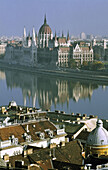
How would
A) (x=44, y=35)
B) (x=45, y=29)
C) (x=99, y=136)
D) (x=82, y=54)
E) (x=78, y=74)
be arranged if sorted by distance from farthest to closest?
(x=45, y=29), (x=44, y=35), (x=82, y=54), (x=78, y=74), (x=99, y=136)

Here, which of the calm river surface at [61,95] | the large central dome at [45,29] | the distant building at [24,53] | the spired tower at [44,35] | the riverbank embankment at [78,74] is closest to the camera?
the calm river surface at [61,95]

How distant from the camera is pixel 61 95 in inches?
1403

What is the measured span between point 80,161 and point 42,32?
225ft

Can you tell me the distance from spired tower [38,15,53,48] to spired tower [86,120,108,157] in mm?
66392

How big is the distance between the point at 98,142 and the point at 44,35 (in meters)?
67.4

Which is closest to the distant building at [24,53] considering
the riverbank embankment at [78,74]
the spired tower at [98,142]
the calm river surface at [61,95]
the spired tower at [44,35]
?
the spired tower at [44,35]

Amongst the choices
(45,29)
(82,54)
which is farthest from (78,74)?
(45,29)

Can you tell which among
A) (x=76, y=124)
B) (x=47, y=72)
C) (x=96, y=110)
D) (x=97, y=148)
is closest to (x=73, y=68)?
(x=47, y=72)

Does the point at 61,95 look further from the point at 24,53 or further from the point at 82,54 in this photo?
the point at 24,53

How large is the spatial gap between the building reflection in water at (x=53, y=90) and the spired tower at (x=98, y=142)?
16.6 meters

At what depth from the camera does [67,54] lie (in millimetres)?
68125

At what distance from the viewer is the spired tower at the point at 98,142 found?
10.5 metres

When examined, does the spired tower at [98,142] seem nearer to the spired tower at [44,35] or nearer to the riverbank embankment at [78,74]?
the riverbank embankment at [78,74]

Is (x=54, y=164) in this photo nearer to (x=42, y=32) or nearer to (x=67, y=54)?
(x=67, y=54)
